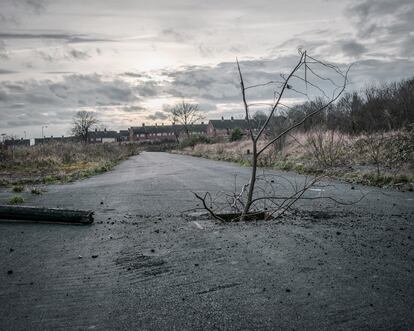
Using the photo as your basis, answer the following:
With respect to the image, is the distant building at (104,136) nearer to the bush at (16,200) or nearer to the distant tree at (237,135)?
the distant tree at (237,135)

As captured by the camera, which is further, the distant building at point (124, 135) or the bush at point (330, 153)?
the distant building at point (124, 135)

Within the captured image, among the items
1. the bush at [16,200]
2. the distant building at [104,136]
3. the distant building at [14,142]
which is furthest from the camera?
the distant building at [104,136]

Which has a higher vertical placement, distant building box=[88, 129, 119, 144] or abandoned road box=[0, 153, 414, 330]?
distant building box=[88, 129, 119, 144]

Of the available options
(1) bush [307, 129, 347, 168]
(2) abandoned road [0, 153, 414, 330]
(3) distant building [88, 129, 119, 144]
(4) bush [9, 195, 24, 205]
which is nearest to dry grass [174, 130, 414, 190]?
(1) bush [307, 129, 347, 168]

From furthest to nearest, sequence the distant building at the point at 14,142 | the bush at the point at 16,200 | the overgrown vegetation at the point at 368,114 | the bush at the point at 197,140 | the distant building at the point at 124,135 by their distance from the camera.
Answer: the distant building at the point at 124,135
the bush at the point at 197,140
the distant building at the point at 14,142
the overgrown vegetation at the point at 368,114
the bush at the point at 16,200

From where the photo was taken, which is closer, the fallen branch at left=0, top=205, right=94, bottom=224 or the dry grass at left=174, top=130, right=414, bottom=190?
the fallen branch at left=0, top=205, right=94, bottom=224

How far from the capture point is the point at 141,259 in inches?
195

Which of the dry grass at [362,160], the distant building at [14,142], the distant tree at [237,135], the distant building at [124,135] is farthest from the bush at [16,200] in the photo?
the distant building at [124,135]

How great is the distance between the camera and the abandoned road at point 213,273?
319 centimetres

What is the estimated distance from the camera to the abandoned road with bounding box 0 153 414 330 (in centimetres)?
319

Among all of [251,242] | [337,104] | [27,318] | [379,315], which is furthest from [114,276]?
[337,104]

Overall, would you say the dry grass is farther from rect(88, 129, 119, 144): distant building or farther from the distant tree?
rect(88, 129, 119, 144): distant building

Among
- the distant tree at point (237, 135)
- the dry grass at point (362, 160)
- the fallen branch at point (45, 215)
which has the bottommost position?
the fallen branch at point (45, 215)

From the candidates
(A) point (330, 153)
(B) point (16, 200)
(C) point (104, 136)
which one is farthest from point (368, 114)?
(C) point (104, 136)
